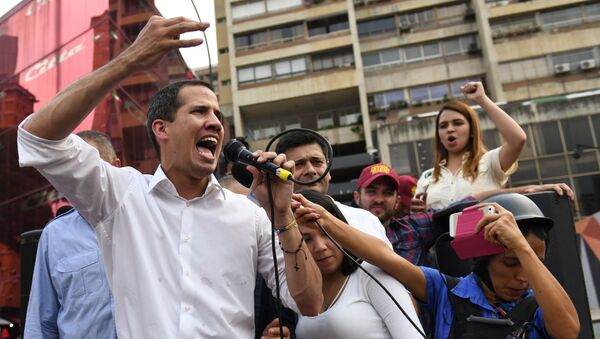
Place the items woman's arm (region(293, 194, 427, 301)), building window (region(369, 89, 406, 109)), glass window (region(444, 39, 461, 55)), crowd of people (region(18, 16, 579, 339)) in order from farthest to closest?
glass window (region(444, 39, 461, 55)) → building window (region(369, 89, 406, 109)) → woman's arm (region(293, 194, 427, 301)) → crowd of people (region(18, 16, 579, 339))

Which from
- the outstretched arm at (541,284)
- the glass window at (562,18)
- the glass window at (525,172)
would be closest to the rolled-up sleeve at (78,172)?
the outstretched arm at (541,284)

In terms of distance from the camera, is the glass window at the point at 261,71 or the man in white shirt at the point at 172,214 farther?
the glass window at the point at 261,71

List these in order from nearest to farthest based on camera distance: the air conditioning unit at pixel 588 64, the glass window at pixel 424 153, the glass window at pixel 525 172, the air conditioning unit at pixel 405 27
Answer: the glass window at pixel 525 172
the glass window at pixel 424 153
the air conditioning unit at pixel 588 64
the air conditioning unit at pixel 405 27

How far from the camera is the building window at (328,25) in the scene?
30.8 m

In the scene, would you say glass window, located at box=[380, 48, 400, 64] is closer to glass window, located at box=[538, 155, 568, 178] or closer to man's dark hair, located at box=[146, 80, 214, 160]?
glass window, located at box=[538, 155, 568, 178]

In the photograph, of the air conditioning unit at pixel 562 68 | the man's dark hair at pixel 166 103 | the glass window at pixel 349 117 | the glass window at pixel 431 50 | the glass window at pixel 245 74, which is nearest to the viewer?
the man's dark hair at pixel 166 103

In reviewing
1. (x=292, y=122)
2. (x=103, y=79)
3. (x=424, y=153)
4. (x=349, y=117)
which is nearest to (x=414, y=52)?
(x=349, y=117)

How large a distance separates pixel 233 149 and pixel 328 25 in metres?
30.9

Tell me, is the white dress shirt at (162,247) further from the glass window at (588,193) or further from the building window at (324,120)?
the building window at (324,120)

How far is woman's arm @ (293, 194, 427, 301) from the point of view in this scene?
7.08ft

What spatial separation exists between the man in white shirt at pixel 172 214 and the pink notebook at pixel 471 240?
2.10 feet

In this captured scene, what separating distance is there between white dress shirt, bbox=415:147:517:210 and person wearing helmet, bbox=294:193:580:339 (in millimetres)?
1020

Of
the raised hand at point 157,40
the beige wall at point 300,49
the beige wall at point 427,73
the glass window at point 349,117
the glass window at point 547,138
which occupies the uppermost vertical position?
the beige wall at point 300,49

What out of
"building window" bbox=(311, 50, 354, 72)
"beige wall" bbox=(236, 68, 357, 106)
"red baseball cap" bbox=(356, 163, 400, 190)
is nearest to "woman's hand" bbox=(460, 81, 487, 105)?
"red baseball cap" bbox=(356, 163, 400, 190)
